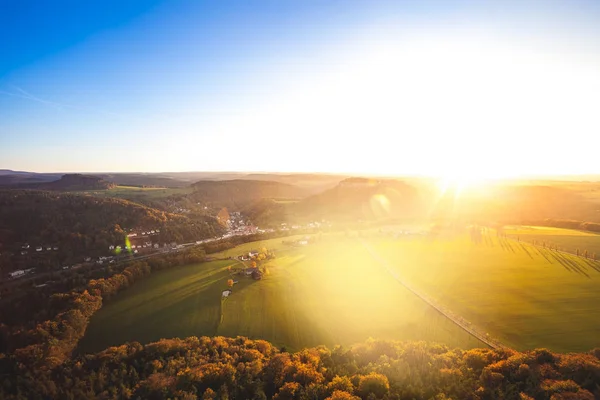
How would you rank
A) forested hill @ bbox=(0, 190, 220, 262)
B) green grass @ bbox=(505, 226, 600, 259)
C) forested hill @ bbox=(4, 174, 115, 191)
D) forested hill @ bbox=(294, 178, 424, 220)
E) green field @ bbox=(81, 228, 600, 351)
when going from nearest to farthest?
green field @ bbox=(81, 228, 600, 351), green grass @ bbox=(505, 226, 600, 259), forested hill @ bbox=(0, 190, 220, 262), forested hill @ bbox=(294, 178, 424, 220), forested hill @ bbox=(4, 174, 115, 191)

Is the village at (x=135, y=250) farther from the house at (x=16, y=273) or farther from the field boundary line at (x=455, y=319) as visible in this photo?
the field boundary line at (x=455, y=319)

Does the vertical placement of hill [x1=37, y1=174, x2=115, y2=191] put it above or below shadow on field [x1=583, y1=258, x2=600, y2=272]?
above

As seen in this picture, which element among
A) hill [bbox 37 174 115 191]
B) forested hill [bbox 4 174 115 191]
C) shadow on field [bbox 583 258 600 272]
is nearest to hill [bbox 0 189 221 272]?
hill [bbox 37 174 115 191]

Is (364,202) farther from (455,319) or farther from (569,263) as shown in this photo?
(455,319)

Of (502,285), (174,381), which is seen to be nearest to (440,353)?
(502,285)

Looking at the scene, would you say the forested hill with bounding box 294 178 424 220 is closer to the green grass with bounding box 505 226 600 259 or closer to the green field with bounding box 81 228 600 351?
the green grass with bounding box 505 226 600 259

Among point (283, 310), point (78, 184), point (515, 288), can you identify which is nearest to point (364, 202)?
point (515, 288)
